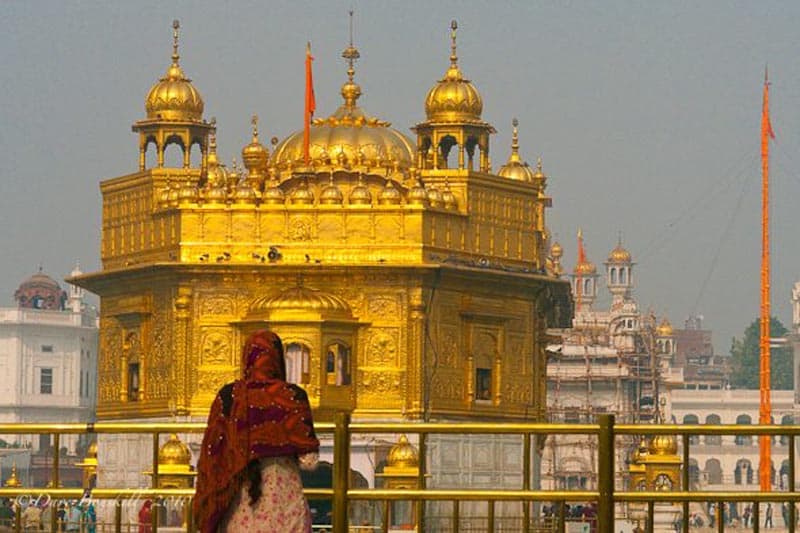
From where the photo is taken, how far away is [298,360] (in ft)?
141

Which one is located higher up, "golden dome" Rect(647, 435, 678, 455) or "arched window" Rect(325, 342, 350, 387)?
"arched window" Rect(325, 342, 350, 387)

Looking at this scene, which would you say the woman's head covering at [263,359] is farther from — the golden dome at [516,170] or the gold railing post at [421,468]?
the golden dome at [516,170]

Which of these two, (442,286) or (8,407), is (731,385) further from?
(442,286)

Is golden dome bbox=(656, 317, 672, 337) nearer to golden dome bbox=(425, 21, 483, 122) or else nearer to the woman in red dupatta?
golden dome bbox=(425, 21, 483, 122)

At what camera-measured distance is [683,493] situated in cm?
1739

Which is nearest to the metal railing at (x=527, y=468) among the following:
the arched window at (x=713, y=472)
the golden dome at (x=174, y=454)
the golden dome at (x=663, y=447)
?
the golden dome at (x=174, y=454)

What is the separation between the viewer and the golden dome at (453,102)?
46375 millimetres

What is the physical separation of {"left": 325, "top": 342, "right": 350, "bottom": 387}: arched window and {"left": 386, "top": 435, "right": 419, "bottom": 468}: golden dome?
105 inches

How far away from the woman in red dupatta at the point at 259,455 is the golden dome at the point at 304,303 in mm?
28968

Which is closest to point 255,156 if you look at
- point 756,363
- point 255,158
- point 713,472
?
point 255,158

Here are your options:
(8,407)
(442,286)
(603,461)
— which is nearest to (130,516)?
(442,286)

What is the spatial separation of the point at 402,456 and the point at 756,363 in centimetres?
13855

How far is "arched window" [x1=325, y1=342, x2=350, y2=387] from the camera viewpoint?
43406 mm

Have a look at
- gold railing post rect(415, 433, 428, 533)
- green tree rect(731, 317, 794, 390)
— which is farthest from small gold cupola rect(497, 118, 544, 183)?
green tree rect(731, 317, 794, 390)
